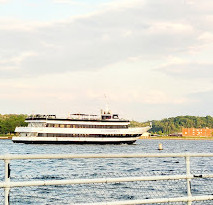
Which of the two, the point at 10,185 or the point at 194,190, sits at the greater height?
the point at 10,185

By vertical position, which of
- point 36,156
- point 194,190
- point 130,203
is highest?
point 36,156

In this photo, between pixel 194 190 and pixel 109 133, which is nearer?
pixel 194 190

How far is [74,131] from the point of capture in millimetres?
102000

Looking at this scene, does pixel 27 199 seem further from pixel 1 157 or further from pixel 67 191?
pixel 1 157

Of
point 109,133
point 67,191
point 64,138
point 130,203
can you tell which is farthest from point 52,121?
point 130,203

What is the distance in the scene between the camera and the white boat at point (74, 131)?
10094 centimetres

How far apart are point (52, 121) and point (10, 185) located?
9614cm

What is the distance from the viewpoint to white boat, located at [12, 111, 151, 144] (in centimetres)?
10094

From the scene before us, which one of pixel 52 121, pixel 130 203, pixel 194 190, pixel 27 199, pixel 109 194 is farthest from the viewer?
pixel 52 121

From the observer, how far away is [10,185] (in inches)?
219

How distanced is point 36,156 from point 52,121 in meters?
96.1

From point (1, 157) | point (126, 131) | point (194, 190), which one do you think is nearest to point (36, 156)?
point (1, 157)

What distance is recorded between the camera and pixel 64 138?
334 feet

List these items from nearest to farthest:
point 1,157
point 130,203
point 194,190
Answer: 1. point 1,157
2. point 130,203
3. point 194,190
